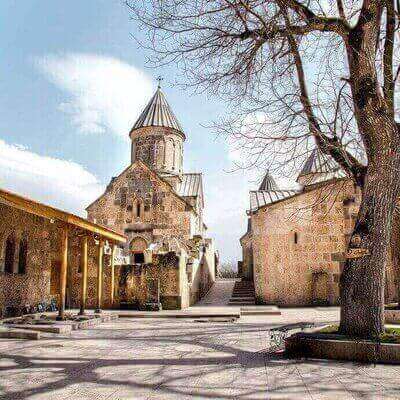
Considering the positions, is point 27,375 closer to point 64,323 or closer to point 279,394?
point 279,394

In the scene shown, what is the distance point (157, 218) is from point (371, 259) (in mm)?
16074

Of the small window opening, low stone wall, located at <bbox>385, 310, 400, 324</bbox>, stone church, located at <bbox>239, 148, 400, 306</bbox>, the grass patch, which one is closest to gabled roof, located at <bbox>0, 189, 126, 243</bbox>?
the grass patch

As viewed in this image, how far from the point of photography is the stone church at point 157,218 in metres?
15.0

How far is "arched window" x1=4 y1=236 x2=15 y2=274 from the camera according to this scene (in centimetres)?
1207

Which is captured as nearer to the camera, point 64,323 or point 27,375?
point 27,375

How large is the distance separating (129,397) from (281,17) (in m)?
6.94

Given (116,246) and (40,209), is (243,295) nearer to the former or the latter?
(116,246)

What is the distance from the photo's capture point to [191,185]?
27688 millimetres

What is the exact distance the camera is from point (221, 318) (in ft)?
39.7

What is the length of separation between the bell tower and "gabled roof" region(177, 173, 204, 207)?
68 centimetres

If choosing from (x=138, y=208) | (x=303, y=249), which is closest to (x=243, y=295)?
(x=303, y=249)

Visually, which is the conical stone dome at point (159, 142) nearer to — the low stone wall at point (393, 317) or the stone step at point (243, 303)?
the stone step at point (243, 303)

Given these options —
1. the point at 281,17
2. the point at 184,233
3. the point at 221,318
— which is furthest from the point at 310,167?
the point at 281,17

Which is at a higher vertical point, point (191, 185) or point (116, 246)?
point (191, 185)
